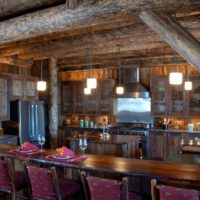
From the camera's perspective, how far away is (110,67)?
9.07 metres

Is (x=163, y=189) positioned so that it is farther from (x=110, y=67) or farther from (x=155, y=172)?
(x=110, y=67)

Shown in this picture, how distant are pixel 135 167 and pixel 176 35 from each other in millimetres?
1668

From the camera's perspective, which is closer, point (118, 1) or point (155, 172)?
point (155, 172)

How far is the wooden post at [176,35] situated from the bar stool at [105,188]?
1.59 metres

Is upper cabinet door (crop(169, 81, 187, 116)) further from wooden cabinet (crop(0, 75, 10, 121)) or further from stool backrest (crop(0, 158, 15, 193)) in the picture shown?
stool backrest (crop(0, 158, 15, 193))

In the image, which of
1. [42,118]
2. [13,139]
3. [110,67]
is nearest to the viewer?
[13,139]

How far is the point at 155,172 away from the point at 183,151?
80.6 inches

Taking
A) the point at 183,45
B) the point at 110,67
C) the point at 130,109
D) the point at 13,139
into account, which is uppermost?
the point at 110,67

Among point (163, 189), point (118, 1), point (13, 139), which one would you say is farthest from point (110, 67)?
point (163, 189)

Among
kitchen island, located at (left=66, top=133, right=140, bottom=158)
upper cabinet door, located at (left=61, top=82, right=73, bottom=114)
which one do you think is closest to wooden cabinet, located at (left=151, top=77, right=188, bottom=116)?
kitchen island, located at (left=66, top=133, right=140, bottom=158)

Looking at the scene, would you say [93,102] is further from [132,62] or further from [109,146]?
[109,146]

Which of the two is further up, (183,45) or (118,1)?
(118,1)

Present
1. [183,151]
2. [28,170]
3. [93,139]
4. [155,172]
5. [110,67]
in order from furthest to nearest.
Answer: [110,67], [93,139], [183,151], [28,170], [155,172]

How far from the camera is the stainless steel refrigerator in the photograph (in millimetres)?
7488
